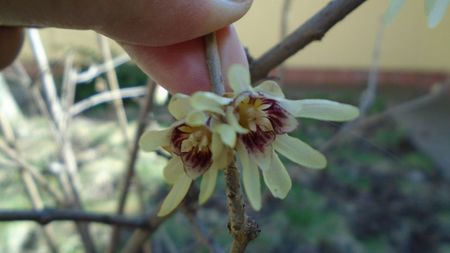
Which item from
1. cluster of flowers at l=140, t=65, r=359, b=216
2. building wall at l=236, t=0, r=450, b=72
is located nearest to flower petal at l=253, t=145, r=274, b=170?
cluster of flowers at l=140, t=65, r=359, b=216

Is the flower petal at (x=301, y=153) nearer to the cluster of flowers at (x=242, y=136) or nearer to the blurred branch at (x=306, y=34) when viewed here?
the cluster of flowers at (x=242, y=136)

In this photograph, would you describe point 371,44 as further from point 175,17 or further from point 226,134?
point 226,134

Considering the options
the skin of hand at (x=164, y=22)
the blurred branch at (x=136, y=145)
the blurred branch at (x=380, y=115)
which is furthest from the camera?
the blurred branch at (x=380, y=115)

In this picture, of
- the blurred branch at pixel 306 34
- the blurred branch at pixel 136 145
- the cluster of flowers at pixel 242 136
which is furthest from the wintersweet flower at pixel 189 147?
the blurred branch at pixel 136 145

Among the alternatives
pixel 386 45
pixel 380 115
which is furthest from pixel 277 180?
pixel 386 45

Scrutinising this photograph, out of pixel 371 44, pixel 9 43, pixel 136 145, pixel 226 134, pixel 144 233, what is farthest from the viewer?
pixel 371 44

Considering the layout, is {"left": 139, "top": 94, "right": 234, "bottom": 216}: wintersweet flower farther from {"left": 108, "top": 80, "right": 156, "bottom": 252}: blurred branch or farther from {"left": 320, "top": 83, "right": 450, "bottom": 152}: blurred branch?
{"left": 320, "top": 83, "right": 450, "bottom": 152}: blurred branch
